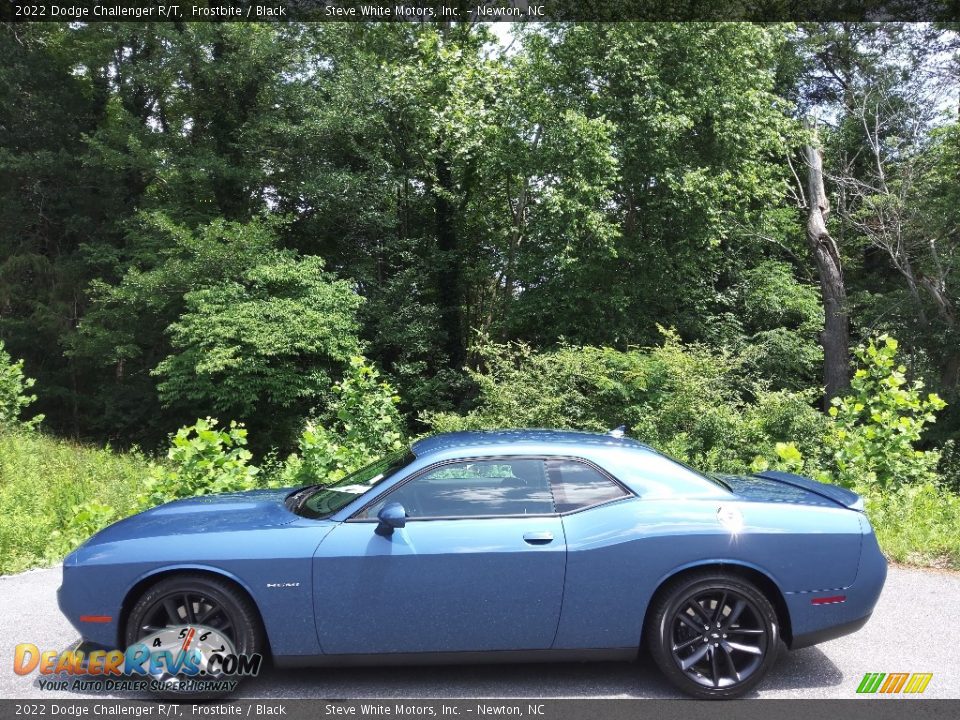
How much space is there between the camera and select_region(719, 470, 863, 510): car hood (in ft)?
14.5

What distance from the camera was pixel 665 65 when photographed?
59.2 feet

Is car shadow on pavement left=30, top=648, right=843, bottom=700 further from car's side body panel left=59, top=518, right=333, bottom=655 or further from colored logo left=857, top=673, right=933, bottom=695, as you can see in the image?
car's side body panel left=59, top=518, right=333, bottom=655

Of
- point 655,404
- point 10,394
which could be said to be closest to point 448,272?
point 655,404

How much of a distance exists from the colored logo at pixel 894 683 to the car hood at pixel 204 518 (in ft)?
11.0

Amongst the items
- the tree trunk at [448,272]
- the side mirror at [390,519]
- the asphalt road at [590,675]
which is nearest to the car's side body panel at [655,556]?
the asphalt road at [590,675]

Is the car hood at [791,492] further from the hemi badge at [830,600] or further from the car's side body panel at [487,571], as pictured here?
the hemi badge at [830,600]

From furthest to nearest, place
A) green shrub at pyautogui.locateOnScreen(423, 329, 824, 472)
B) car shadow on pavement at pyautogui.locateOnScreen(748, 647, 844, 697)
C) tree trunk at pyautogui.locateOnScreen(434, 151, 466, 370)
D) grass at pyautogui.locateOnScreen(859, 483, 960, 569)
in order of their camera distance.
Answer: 1. tree trunk at pyautogui.locateOnScreen(434, 151, 466, 370)
2. green shrub at pyautogui.locateOnScreen(423, 329, 824, 472)
3. grass at pyautogui.locateOnScreen(859, 483, 960, 569)
4. car shadow on pavement at pyautogui.locateOnScreen(748, 647, 844, 697)

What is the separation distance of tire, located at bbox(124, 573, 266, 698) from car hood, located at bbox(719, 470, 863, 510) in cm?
289

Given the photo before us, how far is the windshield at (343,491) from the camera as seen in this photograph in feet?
14.5

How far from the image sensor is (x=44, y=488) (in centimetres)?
1160

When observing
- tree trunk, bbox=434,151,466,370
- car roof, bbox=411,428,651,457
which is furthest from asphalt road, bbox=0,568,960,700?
tree trunk, bbox=434,151,466,370

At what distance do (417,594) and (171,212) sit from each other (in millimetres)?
18851

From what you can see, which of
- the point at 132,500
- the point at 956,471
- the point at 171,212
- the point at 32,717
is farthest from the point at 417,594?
the point at 171,212

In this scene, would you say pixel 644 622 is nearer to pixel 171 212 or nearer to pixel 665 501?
pixel 665 501
